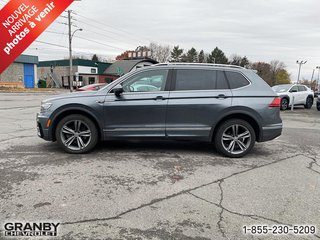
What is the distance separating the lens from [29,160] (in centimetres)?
485

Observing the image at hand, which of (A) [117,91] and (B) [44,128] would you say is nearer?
(A) [117,91]

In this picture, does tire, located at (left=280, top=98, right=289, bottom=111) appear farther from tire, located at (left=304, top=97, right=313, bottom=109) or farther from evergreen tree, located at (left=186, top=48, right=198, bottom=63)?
evergreen tree, located at (left=186, top=48, right=198, bottom=63)

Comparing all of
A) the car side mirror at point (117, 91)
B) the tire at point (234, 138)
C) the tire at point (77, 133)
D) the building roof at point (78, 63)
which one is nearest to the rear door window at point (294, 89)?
the tire at point (234, 138)

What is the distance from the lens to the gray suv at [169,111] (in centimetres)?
509

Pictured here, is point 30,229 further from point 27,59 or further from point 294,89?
point 27,59

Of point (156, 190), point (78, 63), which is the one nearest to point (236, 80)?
point (156, 190)

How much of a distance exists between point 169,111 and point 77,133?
1.89m

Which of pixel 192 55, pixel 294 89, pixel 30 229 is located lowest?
pixel 30 229

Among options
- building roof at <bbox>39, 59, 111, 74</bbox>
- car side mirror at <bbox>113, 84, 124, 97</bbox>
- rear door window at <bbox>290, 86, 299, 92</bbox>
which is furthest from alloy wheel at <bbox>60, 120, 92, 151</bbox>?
building roof at <bbox>39, 59, 111, 74</bbox>

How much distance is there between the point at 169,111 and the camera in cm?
511

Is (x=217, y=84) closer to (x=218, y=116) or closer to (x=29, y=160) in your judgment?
(x=218, y=116)

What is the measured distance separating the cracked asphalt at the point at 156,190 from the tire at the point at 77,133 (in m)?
0.19

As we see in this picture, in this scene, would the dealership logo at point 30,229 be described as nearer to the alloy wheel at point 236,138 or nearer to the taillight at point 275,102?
the alloy wheel at point 236,138

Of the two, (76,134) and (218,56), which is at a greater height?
(218,56)
